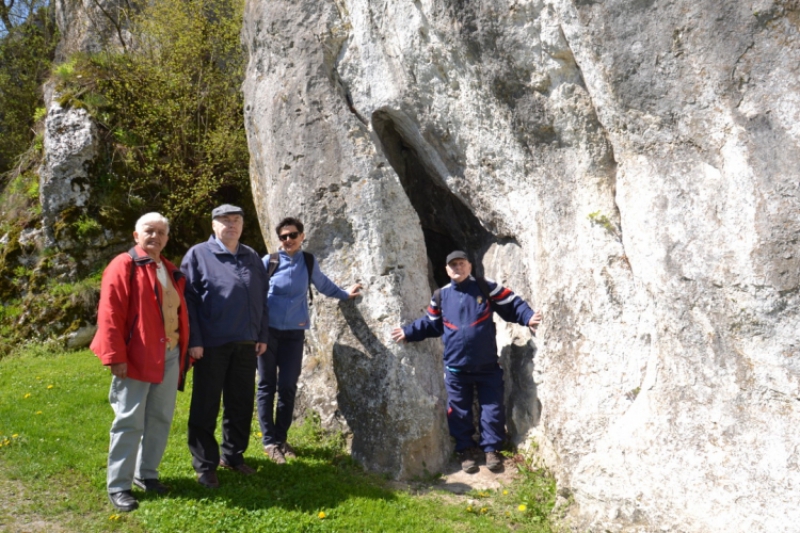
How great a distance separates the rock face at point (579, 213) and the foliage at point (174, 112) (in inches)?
195

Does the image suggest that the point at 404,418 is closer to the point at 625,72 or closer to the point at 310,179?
the point at 310,179

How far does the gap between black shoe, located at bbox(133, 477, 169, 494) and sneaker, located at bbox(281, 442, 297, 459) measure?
131 cm

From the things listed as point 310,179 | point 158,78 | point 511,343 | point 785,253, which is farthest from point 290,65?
point 158,78

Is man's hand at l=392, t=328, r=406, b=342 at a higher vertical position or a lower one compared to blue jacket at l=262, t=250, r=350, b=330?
lower

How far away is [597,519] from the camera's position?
16.1ft

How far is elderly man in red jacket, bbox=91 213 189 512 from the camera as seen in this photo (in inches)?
193

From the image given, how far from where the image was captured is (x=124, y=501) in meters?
5.03

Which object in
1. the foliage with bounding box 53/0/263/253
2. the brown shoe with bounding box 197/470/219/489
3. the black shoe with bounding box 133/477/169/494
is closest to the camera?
the black shoe with bounding box 133/477/169/494

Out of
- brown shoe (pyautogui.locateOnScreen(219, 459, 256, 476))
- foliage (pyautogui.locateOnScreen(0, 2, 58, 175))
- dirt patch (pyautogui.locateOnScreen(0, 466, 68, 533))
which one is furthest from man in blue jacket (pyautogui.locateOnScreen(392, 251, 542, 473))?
foliage (pyautogui.locateOnScreen(0, 2, 58, 175))

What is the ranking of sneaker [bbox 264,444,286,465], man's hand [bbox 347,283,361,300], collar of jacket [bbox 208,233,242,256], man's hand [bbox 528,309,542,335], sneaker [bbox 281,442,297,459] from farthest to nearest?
man's hand [bbox 347,283,361,300], sneaker [bbox 281,442,297,459], sneaker [bbox 264,444,286,465], man's hand [bbox 528,309,542,335], collar of jacket [bbox 208,233,242,256]

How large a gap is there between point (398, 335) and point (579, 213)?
2.15 m

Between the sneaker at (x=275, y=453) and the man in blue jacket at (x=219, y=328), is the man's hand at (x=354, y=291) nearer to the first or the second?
the man in blue jacket at (x=219, y=328)

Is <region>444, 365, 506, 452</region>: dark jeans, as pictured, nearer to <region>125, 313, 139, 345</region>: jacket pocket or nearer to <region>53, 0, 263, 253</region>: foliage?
<region>125, 313, 139, 345</region>: jacket pocket

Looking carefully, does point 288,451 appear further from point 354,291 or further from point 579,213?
point 579,213
